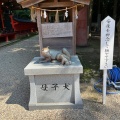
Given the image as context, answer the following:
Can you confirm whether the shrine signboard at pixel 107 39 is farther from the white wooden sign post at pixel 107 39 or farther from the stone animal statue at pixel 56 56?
the stone animal statue at pixel 56 56

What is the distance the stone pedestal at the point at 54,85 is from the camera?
330 cm

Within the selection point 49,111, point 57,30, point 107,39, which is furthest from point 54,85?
point 57,30

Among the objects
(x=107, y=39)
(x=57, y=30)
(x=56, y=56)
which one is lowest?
(x=56, y=56)

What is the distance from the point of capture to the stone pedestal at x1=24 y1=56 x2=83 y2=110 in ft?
10.8

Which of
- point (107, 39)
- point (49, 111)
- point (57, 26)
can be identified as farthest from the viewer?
point (57, 26)

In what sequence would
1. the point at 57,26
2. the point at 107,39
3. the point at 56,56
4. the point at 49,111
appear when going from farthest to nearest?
the point at 57,26
the point at 56,56
the point at 49,111
the point at 107,39

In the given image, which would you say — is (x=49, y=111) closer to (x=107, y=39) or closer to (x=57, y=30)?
(x=107, y=39)

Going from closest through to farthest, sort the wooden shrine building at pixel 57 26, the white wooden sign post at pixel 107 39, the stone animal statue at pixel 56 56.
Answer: the white wooden sign post at pixel 107 39 < the stone animal statue at pixel 56 56 < the wooden shrine building at pixel 57 26

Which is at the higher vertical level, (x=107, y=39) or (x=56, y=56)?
(x=107, y=39)

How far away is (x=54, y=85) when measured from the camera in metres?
3.49

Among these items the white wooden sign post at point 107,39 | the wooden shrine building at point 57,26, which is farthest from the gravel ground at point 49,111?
the wooden shrine building at point 57,26

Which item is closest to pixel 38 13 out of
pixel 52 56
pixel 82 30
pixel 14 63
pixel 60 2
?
pixel 60 2

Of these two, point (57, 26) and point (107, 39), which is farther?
point (57, 26)

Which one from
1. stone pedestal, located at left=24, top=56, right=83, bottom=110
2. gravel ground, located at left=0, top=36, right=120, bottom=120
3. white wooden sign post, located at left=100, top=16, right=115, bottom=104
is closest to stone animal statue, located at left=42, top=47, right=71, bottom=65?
stone pedestal, located at left=24, top=56, right=83, bottom=110
